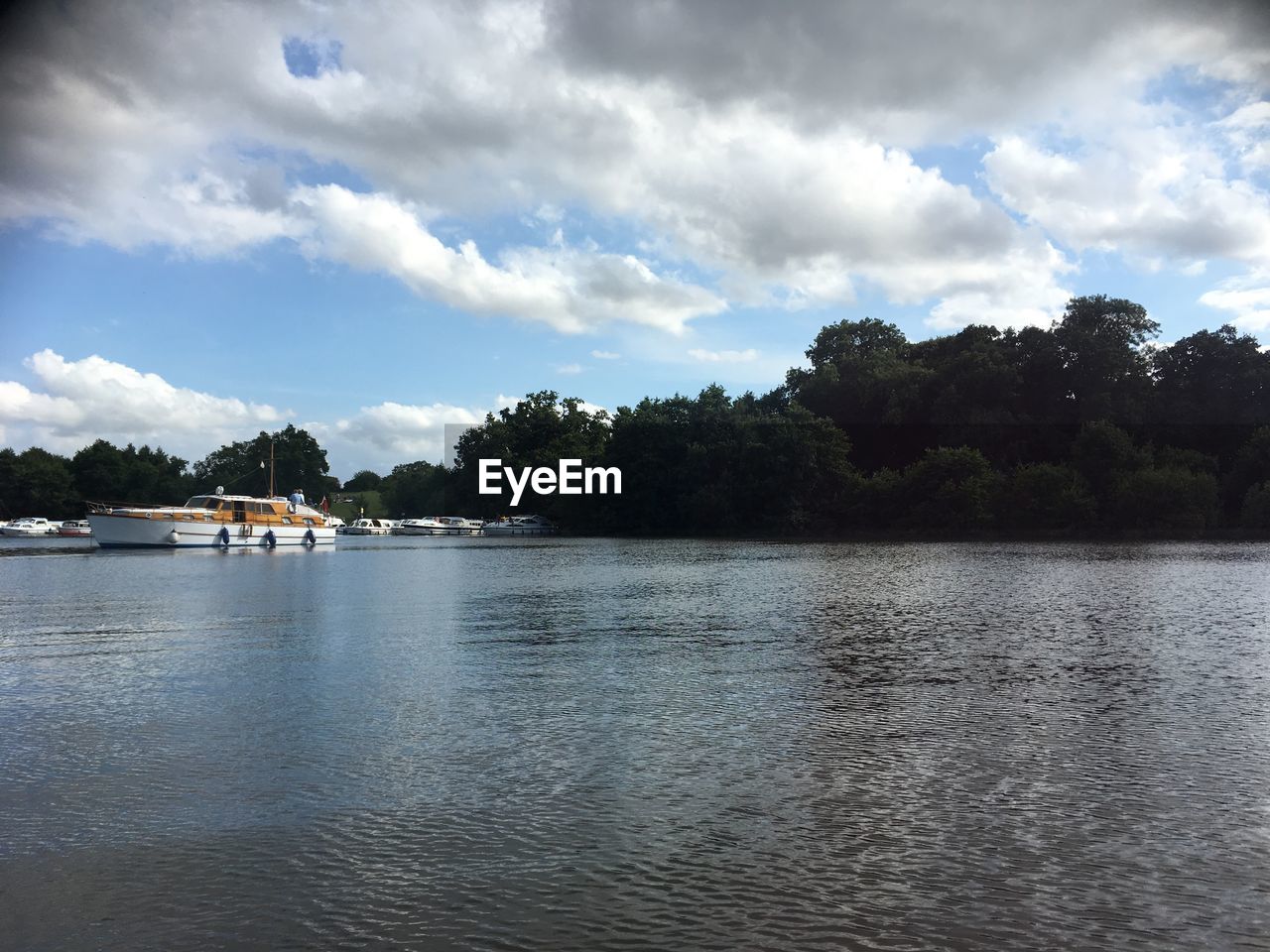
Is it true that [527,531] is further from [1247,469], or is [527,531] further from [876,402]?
[1247,469]

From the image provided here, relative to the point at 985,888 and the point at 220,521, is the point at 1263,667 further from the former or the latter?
the point at 220,521

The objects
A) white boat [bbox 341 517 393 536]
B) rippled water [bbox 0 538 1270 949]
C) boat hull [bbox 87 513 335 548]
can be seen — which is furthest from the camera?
white boat [bbox 341 517 393 536]

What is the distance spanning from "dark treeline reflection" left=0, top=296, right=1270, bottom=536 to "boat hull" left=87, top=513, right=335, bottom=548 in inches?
1869

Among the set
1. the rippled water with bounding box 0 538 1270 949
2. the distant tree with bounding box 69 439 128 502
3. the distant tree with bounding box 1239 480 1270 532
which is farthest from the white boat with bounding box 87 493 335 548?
the distant tree with bounding box 69 439 128 502

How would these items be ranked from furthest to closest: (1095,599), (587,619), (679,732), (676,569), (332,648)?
(676,569)
(1095,599)
(587,619)
(332,648)
(679,732)

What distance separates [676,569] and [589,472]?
257 feet

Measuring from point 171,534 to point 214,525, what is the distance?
125 inches

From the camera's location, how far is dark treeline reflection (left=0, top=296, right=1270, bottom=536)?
273 ft

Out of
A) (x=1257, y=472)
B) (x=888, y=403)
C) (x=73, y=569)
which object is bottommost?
(x=73, y=569)

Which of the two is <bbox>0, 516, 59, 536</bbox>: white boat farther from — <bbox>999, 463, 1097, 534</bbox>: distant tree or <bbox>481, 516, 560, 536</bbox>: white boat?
<bbox>999, 463, 1097, 534</bbox>: distant tree

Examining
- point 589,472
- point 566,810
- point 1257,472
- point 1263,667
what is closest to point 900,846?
point 566,810

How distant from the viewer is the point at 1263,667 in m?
14.5

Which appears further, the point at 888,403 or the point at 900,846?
the point at 888,403

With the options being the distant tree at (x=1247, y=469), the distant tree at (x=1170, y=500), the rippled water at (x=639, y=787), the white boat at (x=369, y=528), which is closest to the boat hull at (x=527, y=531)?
the white boat at (x=369, y=528)
